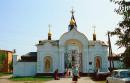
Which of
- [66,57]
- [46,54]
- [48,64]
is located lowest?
[48,64]

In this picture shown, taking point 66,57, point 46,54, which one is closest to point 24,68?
point 46,54

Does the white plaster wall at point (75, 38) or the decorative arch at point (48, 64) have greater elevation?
the white plaster wall at point (75, 38)

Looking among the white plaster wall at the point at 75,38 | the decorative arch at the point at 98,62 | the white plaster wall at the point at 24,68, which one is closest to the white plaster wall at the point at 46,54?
the white plaster wall at the point at 75,38

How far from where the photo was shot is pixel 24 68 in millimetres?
64188

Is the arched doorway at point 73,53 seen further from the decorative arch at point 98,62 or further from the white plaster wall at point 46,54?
the decorative arch at point 98,62

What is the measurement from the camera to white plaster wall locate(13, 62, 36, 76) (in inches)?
2519

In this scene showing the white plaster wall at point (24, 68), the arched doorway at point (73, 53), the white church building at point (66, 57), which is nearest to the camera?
the white church building at point (66, 57)

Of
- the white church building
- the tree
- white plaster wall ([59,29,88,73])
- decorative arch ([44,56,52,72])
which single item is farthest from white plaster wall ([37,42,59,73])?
the tree

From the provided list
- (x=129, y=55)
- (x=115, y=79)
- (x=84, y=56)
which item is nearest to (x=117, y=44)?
(x=129, y=55)

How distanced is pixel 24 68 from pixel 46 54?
4.69 m

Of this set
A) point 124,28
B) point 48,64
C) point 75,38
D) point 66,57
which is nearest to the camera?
point 124,28

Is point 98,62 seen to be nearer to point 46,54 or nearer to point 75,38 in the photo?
point 75,38

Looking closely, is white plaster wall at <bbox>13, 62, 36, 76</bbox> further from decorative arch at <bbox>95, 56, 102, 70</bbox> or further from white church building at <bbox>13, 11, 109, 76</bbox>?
decorative arch at <bbox>95, 56, 102, 70</bbox>

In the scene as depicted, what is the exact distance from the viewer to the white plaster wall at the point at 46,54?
63.1 meters
